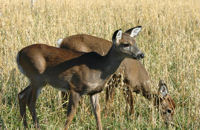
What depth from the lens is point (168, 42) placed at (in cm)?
829

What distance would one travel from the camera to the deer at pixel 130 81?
5.70m

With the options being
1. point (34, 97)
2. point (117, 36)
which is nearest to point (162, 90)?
point (117, 36)

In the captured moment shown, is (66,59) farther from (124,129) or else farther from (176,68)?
(176,68)

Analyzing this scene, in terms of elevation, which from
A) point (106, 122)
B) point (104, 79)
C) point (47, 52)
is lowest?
point (106, 122)

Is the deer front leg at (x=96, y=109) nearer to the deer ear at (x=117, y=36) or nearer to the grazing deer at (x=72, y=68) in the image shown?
the grazing deer at (x=72, y=68)

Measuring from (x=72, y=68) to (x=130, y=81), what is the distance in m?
1.55

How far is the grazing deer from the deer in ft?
1.26

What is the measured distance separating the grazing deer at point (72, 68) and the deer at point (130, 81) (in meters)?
0.38

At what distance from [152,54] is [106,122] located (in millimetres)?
2821

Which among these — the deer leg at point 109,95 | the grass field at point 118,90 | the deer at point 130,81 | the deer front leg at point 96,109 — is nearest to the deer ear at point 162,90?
the deer at point 130,81

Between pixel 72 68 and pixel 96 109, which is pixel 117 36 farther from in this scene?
pixel 96 109

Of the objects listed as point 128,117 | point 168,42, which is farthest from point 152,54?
point 128,117

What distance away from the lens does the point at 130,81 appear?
618cm

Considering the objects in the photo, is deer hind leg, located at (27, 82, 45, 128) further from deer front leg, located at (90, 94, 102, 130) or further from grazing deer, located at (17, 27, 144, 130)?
deer front leg, located at (90, 94, 102, 130)
